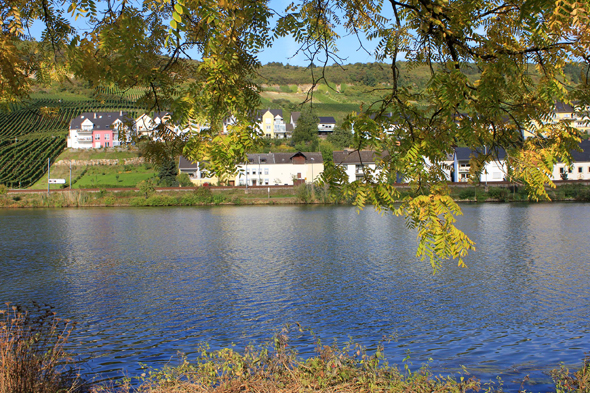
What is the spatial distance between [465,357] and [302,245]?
19100 millimetres

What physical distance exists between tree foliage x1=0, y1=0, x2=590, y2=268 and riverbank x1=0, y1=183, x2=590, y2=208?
5840cm

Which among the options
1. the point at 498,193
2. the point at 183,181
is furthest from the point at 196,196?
the point at 498,193

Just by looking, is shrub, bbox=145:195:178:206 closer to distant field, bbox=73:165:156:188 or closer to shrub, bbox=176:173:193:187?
distant field, bbox=73:165:156:188

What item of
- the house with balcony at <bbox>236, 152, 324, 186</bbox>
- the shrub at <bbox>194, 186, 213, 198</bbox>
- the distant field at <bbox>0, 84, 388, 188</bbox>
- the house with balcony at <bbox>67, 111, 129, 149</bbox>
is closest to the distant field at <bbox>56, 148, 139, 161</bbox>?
the distant field at <bbox>0, 84, 388, 188</bbox>

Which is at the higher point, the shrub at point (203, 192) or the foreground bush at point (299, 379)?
the shrub at point (203, 192)

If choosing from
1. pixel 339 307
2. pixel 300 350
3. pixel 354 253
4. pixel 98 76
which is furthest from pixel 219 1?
pixel 354 253

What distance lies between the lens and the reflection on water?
10656mm

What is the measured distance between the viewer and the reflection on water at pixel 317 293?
35.0 feet

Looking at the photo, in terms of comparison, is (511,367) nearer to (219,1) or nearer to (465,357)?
(465,357)

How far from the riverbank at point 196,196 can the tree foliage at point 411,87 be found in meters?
58.4

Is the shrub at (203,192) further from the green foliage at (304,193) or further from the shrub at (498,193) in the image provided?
the shrub at (498,193)

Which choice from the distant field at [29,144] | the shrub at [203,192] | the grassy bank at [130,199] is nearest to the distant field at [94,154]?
the distant field at [29,144]

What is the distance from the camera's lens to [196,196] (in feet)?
226

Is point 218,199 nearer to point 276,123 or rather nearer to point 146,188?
point 146,188
